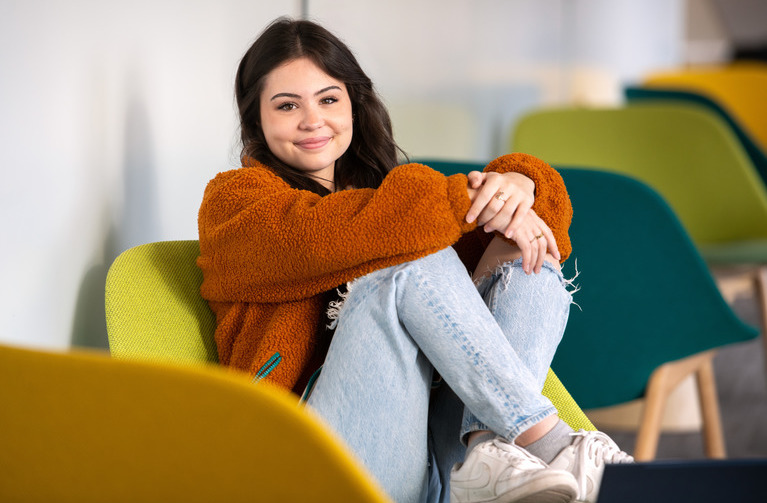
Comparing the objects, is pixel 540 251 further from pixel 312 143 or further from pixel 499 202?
pixel 312 143

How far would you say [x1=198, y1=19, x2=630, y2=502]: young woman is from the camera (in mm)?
1027

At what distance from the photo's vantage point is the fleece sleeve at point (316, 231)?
107cm

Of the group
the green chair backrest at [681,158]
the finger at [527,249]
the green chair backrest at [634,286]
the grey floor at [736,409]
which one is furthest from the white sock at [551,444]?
the green chair backrest at [681,158]

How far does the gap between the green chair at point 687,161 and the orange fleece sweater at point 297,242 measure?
1613mm

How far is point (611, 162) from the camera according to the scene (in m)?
2.84

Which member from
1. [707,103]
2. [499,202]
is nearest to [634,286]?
[499,202]

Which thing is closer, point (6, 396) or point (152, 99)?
point (6, 396)

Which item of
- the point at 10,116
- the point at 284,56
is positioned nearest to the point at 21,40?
the point at 10,116

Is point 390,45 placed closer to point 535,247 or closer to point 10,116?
point 535,247

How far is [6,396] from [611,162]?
247cm

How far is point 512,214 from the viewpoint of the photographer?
1185mm

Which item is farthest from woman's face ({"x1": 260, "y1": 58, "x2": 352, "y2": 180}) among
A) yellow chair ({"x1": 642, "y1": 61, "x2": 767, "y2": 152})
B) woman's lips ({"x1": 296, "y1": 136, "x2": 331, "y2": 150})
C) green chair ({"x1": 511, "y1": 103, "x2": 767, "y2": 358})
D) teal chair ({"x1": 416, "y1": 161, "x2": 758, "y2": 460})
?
yellow chair ({"x1": 642, "y1": 61, "x2": 767, "y2": 152})

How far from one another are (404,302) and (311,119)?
41cm

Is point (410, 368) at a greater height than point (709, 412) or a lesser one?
greater
